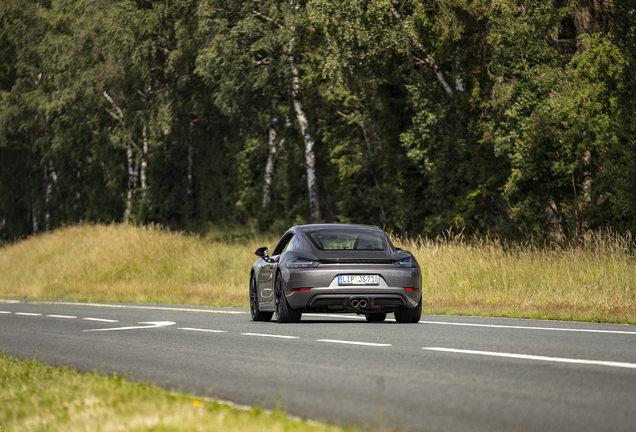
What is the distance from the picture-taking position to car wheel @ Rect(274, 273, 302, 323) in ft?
49.8

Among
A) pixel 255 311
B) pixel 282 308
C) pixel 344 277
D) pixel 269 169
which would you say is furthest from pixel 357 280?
pixel 269 169

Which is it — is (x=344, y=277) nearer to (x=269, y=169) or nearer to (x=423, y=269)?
(x=423, y=269)

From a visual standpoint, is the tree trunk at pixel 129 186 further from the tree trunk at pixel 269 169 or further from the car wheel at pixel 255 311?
the car wheel at pixel 255 311

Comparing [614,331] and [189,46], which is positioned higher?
[189,46]

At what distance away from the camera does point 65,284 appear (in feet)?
116

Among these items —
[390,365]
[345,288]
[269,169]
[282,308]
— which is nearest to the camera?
[390,365]

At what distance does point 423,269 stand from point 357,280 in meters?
9.36

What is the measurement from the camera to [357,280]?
1460 cm

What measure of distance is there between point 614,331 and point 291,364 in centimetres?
551

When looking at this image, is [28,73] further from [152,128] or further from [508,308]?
[508,308]

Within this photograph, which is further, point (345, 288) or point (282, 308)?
point (282, 308)

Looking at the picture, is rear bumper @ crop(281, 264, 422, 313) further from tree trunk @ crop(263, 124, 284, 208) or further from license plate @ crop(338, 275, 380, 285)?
tree trunk @ crop(263, 124, 284, 208)

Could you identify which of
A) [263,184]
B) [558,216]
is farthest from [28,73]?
[558,216]

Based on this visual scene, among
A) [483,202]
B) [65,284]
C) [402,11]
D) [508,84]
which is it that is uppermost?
[402,11]
